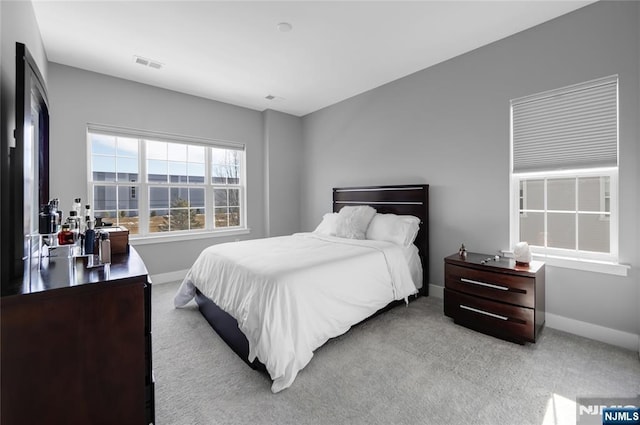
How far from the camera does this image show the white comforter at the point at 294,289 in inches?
74.3

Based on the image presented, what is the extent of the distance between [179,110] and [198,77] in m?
0.74

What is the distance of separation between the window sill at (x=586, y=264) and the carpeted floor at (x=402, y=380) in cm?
61

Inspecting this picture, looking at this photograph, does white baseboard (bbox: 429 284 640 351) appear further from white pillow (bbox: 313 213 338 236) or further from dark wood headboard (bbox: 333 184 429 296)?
white pillow (bbox: 313 213 338 236)

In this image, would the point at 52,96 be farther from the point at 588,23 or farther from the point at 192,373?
the point at 588,23

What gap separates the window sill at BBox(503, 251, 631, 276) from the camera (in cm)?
225

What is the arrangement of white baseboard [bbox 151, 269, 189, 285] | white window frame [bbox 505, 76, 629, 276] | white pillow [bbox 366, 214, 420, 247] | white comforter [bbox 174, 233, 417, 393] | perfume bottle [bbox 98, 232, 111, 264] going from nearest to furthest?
perfume bottle [bbox 98, 232, 111, 264], white comforter [bbox 174, 233, 417, 393], white window frame [bbox 505, 76, 629, 276], white pillow [bbox 366, 214, 420, 247], white baseboard [bbox 151, 269, 189, 285]

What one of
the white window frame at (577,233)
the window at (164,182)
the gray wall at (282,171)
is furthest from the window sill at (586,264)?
the window at (164,182)

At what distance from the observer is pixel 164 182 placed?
4.20 m

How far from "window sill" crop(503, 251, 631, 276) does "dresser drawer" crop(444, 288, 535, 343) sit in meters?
0.64

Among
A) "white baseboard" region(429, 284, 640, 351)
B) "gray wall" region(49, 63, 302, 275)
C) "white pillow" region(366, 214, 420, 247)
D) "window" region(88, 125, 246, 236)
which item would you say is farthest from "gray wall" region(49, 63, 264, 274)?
"white baseboard" region(429, 284, 640, 351)

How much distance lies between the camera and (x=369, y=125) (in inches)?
166

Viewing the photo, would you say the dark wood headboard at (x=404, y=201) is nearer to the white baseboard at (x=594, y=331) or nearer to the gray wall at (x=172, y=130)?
the white baseboard at (x=594, y=331)

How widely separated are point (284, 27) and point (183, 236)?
10.4ft

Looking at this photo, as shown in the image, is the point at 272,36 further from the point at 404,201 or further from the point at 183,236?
the point at 183,236
